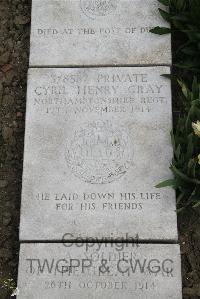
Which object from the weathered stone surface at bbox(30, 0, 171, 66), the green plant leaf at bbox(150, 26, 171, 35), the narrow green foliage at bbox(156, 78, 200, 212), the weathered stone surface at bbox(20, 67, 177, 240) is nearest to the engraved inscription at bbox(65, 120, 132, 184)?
the weathered stone surface at bbox(20, 67, 177, 240)

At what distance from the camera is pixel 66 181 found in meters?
4.32

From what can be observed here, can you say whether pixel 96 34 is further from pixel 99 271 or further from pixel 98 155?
pixel 99 271

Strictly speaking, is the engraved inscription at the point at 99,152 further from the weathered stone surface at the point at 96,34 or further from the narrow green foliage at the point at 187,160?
the weathered stone surface at the point at 96,34

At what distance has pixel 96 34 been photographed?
4.92 metres

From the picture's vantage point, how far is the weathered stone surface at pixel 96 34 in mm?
4805

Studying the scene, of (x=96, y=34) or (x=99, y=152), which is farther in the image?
(x=96, y=34)

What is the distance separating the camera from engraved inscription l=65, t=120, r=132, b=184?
4.33 meters

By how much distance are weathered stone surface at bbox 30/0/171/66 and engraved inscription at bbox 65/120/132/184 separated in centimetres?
71

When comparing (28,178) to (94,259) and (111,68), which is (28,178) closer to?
(94,259)

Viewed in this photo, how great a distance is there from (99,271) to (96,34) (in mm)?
2261

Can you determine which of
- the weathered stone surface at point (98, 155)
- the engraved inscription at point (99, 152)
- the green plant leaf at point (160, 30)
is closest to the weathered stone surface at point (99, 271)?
the weathered stone surface at point (98, 155)

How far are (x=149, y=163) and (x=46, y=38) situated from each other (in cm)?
162

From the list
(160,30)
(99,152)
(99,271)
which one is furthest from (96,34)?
(99,271)

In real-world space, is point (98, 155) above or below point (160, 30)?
below
